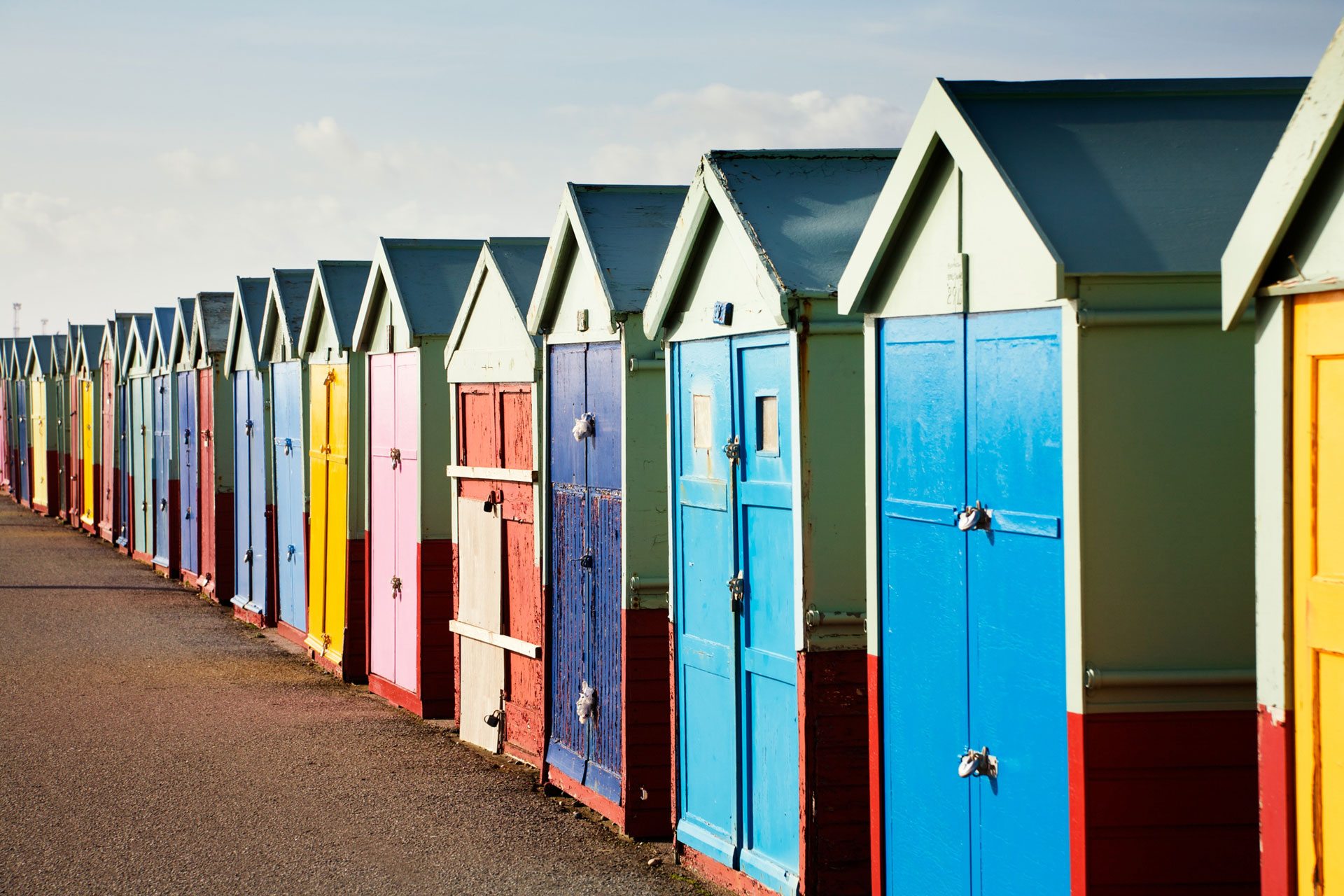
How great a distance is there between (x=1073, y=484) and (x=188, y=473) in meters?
18.7

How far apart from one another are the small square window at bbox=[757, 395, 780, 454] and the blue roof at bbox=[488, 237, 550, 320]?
3.32 meters

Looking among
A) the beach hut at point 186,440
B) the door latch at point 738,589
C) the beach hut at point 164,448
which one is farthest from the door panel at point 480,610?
the beach hut at point 164,448

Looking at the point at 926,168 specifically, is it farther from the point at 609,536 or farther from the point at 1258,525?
the point at 609,536

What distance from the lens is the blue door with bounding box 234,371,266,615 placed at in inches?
683

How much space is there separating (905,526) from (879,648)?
0.52m

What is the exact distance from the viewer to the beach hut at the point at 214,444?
19500 millimetres

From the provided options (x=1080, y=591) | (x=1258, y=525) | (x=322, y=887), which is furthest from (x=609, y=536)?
(x=1258, y=525)

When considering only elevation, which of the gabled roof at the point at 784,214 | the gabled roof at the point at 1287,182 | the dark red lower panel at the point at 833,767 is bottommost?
the dark red lower panel at the point at 833,767

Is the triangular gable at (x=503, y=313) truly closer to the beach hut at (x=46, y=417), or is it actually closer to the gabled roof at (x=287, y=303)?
the gabled roof at (x=287, y=303)

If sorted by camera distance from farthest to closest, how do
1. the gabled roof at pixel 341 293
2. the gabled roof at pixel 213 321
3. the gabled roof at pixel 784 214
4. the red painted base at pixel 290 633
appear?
the gabled roof at pixel 213 321, the red painted base at pixel 290 633, the gabled roof at pixel 341 293, the gabled roof at pixel 784 214

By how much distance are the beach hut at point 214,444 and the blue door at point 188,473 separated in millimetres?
188

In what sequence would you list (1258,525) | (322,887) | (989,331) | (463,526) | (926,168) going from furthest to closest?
(463,526)
(322,887)
(926,168)
(989,331)
(1258,525)

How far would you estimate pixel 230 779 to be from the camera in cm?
994

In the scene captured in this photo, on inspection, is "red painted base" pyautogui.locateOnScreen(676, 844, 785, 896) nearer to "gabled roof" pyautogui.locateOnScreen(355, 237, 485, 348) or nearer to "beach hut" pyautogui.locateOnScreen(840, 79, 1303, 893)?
"beach hut" pyautogui.locateOnScreen(840, 79, 1303, 893)
